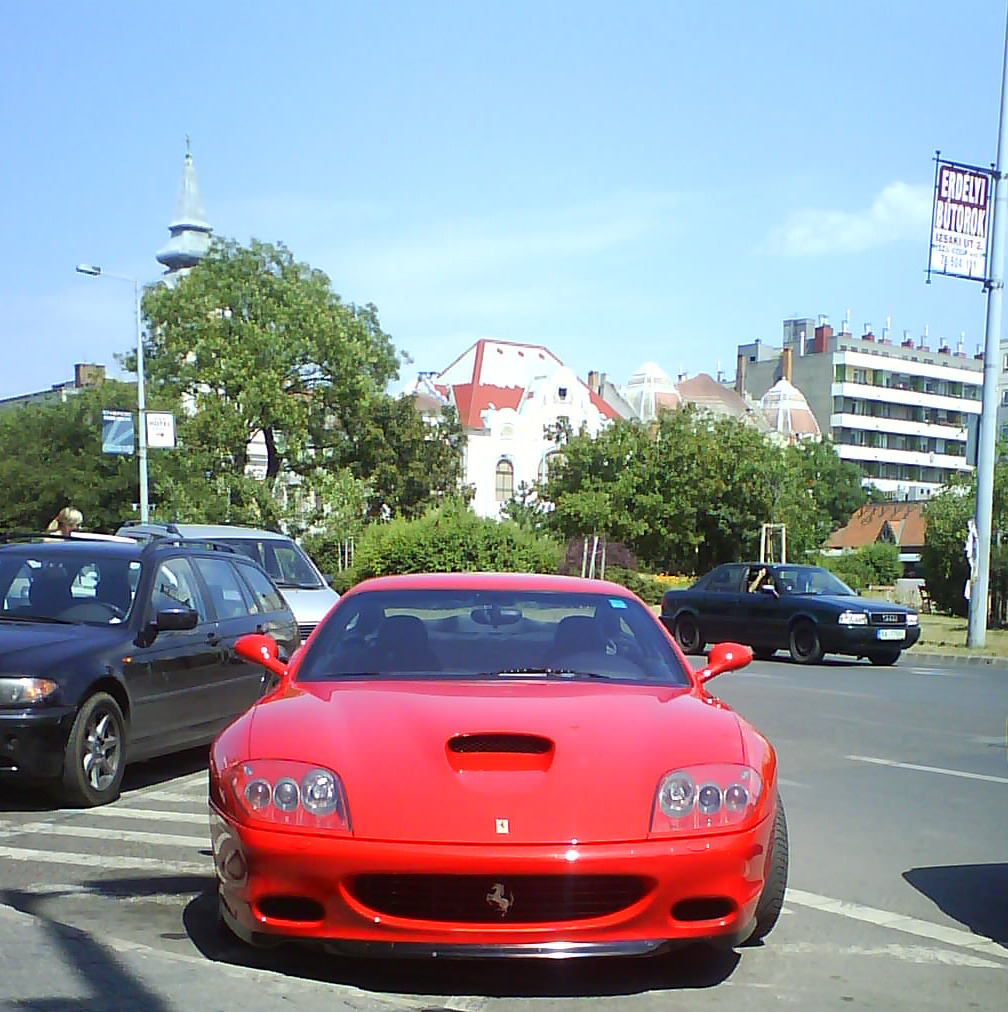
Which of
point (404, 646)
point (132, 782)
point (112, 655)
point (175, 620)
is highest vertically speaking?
point (404, 646)

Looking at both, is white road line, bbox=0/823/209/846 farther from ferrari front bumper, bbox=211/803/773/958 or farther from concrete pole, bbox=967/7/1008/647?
concrete pole, bbox=967/7/1008/647

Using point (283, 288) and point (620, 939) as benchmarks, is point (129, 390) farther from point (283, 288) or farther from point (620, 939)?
point (620, 939)

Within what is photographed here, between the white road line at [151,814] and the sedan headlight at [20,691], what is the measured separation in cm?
74

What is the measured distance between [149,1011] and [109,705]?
4600 millimetres

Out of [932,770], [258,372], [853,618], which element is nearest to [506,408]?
[258,372]

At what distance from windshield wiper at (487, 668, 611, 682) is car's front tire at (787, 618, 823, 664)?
16804 millimetres

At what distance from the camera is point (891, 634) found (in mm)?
21438

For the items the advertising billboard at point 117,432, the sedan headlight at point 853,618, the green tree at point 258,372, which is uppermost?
the green tree at point 258,372

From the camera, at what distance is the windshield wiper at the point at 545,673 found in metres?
5.46

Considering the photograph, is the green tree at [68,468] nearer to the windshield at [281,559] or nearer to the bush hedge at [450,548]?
the bush hedge at [450,548]

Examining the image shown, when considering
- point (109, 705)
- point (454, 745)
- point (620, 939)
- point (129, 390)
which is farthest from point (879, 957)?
point (129, 390)

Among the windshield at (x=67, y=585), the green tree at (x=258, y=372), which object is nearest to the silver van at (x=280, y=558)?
the windshield at (x=67, y=585)

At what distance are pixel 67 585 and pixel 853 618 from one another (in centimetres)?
1466

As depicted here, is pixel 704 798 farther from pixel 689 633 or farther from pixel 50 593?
pixel 689 633
